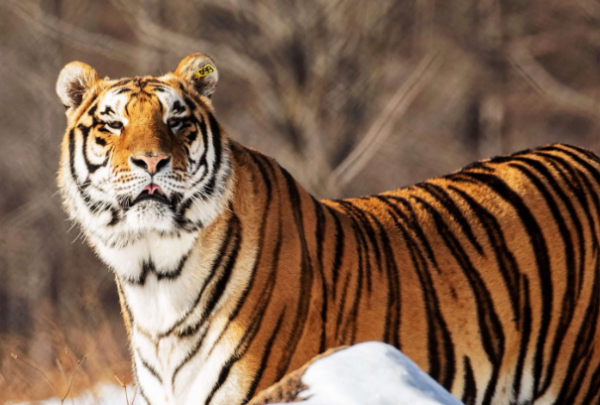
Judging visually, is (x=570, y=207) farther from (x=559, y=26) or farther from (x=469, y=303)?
(x=559, y=26)

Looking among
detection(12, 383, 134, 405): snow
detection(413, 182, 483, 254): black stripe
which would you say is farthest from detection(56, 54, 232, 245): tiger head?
detection(12, 383, 134, 405): snow

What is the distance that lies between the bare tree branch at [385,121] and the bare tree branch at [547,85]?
2.96 feet

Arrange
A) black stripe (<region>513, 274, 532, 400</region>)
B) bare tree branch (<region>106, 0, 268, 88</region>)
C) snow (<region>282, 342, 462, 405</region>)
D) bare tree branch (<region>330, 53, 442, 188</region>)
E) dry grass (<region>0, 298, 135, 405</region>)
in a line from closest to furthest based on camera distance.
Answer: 1. snow (<region>282, 342, 462, 405</region>)
2. black stripe (<region>513, 274, 532, 400</region>)
3. dry grass (<region>0, 298, 135, 405</region>)
4. bare tree branch (<region>330, 53, 442, 188</region>)
5. bare tree branch (<region>106, 0, 268, 88</region>)

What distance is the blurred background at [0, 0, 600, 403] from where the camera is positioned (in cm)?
938

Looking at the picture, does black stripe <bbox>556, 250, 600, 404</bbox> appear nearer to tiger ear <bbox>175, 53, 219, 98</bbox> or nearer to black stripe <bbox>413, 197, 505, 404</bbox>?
black stripe <bbox>413, 197, 505, 404</bbox>

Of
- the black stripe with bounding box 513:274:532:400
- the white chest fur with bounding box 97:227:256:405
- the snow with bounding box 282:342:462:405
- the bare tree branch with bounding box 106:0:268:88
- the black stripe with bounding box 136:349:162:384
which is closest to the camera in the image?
the snow with bounding box 282:342:462:405

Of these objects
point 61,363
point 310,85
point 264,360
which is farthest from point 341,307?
point 310,85

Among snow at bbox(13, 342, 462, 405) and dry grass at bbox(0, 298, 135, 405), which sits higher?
Answer: snow at bbox(13, 342, 462, 405)

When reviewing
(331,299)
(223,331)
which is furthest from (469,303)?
(223,331)

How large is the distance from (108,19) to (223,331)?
25.4 feet

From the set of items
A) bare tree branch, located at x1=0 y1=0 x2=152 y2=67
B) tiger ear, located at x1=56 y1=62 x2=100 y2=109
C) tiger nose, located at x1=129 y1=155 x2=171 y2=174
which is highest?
bare tree branch, located at x1=0 y1=0 x2=152 y2=67

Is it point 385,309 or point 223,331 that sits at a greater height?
point 385,309

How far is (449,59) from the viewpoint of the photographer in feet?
32.8

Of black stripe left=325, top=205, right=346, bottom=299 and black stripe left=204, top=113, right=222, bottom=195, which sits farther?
black stripe left=325, top=205, right=346, bottom=299
